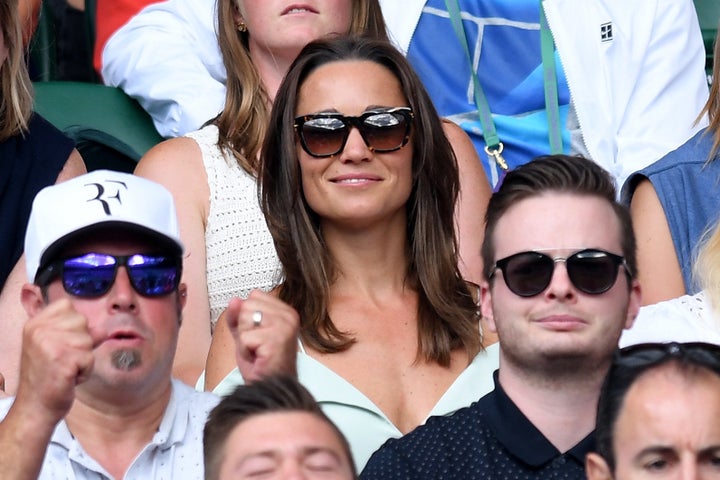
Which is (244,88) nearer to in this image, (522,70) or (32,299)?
(522,70)

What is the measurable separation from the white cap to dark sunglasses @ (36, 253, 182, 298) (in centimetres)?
4

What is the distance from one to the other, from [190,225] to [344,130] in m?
0.64

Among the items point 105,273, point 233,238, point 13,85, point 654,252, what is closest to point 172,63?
point 13,85

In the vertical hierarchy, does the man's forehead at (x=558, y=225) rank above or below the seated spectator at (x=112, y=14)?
below

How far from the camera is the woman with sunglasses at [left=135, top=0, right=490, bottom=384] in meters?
4.18

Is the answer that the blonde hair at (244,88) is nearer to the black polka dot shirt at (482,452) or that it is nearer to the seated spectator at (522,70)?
the seated spectator at (522,70)

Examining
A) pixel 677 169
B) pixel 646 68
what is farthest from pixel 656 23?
pixel 677 169

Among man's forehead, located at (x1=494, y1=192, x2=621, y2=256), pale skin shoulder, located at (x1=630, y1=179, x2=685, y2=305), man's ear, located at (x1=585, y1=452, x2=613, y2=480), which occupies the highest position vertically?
man's forehead, located at (x1=494, y1=192, x2=621, y2=256)

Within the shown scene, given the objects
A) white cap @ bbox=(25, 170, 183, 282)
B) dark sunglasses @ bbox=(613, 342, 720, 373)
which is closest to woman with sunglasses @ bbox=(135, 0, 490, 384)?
white cap @ bbox=(25, 170, 183, 282)

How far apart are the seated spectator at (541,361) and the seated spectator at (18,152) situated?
4.36 ft

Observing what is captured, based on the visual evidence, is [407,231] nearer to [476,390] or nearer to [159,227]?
[476,390]

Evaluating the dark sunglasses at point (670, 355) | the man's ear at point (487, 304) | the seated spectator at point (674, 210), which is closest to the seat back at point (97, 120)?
the seated spectator at point (674, 210)

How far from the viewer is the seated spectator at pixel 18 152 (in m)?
4.13

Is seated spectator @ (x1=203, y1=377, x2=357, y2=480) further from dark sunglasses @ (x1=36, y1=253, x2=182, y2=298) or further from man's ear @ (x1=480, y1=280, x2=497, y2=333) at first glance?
man's ear @ (x1=480, y1=280, x2=497, y2=333)
